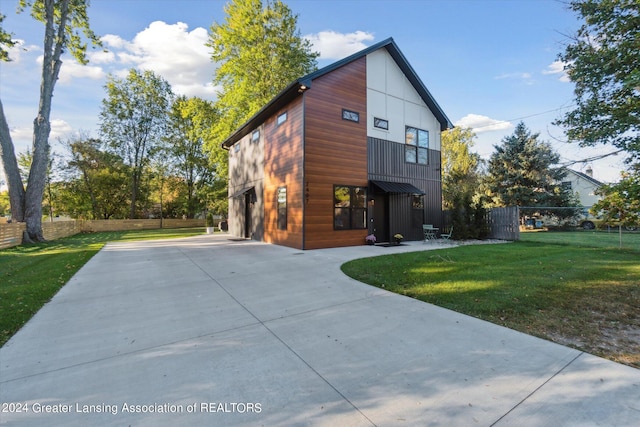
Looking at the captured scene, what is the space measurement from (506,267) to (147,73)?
115 ft

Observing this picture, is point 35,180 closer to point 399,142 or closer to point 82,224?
point 82,224

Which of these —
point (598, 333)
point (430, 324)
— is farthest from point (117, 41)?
point (598, 333)

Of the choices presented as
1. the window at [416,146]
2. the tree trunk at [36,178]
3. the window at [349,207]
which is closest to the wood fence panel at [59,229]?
the tree trunk at [36,178]

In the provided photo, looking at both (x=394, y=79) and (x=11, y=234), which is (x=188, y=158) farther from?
(x=394, y=79)

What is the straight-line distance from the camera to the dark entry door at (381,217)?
38.7 feet

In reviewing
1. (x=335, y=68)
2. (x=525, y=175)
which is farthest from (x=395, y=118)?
(x=525, y=175)

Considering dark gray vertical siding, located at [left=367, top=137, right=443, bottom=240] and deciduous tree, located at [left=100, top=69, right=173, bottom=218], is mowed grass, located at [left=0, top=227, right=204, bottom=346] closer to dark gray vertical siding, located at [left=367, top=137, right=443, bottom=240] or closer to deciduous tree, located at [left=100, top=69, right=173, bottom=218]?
dark gray vertical siding, located at [left=367, top=137, right=443, bottom=240]

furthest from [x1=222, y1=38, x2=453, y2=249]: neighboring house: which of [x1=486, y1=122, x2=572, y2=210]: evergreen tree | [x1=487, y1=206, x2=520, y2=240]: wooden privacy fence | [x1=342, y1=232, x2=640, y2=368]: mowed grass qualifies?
[x1=486, y1=122, x2=572, y2=210]: evergreen tree

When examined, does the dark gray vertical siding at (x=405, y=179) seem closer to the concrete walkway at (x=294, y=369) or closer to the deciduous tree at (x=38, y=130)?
the concrete walkway at (x=294, y=369)

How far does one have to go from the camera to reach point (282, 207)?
11219 millimetres

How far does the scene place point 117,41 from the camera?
15.7 meters

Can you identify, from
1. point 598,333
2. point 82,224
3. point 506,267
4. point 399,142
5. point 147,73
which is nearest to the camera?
point 598,333

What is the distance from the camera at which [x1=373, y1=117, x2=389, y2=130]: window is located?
1165 cm

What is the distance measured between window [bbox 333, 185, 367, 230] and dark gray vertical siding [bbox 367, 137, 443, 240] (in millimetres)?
1039
